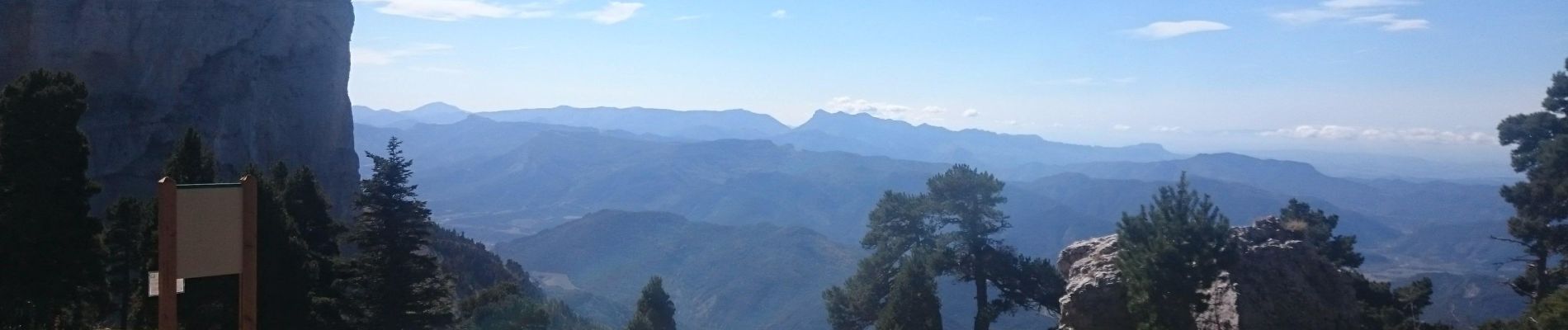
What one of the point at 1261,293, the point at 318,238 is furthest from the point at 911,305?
the point at 318,238

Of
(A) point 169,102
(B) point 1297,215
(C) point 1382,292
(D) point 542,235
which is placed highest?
(A) point 169,102

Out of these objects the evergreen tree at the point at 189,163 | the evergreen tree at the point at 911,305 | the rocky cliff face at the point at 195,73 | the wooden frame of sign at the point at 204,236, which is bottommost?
the evergreen tree at the point at 911,305

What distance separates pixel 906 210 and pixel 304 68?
49.2 m

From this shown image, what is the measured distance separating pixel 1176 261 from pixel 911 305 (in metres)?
Result: 9.43

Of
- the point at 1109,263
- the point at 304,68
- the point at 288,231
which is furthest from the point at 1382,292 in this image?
the point at 304,68

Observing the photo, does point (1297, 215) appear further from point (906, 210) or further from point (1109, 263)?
point (906, 210)

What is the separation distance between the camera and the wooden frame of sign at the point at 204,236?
8.20 metres

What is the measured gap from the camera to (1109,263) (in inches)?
915

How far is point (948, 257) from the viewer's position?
1124 inches

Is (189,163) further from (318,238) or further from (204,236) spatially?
(204,236)

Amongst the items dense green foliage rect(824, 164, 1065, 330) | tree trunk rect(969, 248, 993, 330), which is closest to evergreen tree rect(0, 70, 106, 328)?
dense green foliage rect(824, 164, 1065, 330)

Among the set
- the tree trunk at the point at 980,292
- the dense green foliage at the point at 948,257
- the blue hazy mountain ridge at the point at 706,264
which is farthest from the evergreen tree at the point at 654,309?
the blue hazy mountain ridge at the point at 706,264

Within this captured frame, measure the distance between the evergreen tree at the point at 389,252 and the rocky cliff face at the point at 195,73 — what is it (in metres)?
28.0

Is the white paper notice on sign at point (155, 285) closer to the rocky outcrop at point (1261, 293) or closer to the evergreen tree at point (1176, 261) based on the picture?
the evergreen tree at point (1176, 261)
